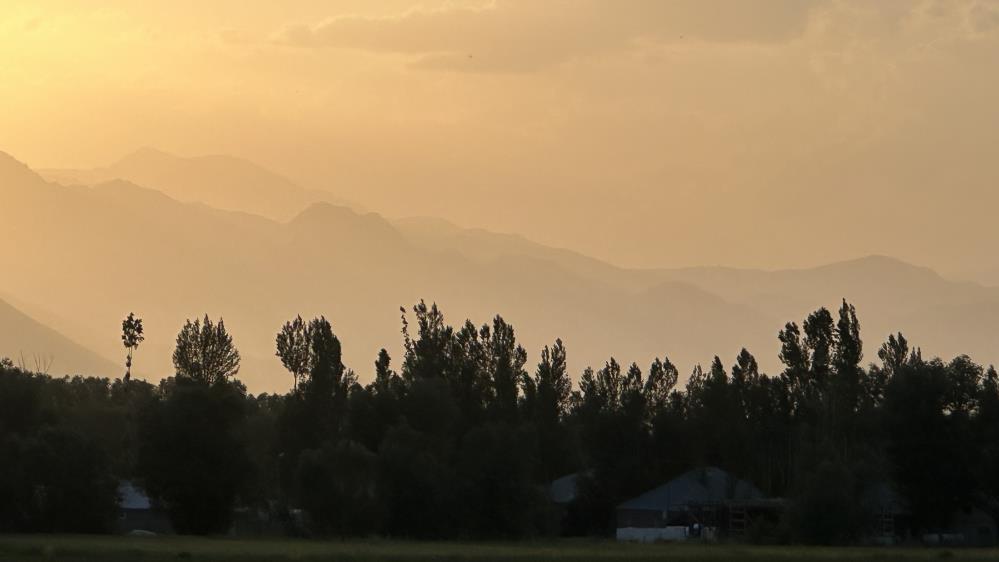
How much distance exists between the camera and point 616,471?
11875cm

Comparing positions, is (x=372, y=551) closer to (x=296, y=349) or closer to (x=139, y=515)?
(x=139, y=515)

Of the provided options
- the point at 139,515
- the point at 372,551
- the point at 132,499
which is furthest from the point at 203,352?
the point at 372,551

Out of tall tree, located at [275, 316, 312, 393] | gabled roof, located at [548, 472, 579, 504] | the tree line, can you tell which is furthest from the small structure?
tall tree, located at [275, 316, 312, 393]

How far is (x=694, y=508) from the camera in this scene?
363ft

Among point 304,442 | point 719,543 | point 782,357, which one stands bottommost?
point 719,543

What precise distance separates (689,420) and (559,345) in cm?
1752

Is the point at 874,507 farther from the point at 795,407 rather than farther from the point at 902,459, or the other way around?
the point at 795,407

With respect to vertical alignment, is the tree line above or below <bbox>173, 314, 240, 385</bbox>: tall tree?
below

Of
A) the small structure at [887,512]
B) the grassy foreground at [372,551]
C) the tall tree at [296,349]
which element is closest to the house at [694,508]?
the small structure at [887,512]

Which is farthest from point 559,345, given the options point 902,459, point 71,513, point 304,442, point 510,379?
point 71,513

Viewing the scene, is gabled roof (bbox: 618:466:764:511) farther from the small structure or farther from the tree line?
the small structure

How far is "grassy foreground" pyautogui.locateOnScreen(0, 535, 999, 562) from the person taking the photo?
66062 millimetres

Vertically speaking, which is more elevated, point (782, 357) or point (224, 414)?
point (782, 357)

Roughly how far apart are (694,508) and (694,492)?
189 inches
